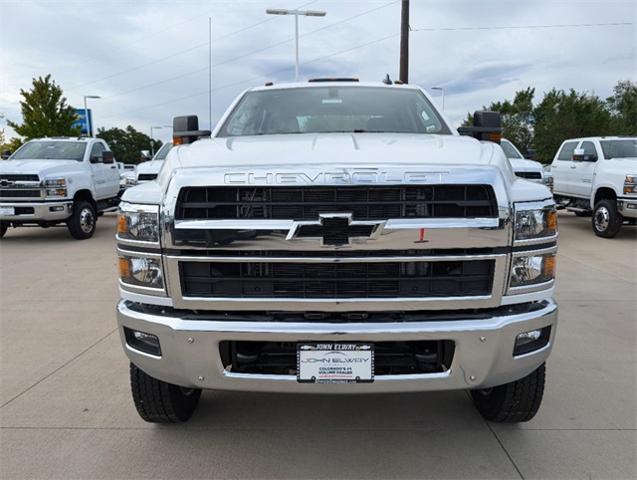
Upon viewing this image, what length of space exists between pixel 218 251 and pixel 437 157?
1.10 m

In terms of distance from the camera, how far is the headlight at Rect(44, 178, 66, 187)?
9.95 metres

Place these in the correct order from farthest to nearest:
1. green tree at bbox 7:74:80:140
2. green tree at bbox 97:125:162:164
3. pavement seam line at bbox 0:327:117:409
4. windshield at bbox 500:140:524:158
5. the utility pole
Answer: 1. green tree at bbox 97:125:162:164
2. green tree at bbox 7:74:80:140
3. the utility pole
4. windshield at bbox 500:140:524:158
5. pavement seam line at bbox 0:327:117:409

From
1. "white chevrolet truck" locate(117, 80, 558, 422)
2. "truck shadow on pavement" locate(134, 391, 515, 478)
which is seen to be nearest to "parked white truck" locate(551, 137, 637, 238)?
"truck shadow on pavement" locate(134, 391, 515, 478)

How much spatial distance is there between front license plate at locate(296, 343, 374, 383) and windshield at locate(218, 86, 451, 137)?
182 cm

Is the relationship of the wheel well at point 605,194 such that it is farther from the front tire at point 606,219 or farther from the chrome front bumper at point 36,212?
the chrome front bumper at point 36,212

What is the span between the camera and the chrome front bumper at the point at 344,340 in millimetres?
2320

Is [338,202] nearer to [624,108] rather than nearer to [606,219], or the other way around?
[606,219]

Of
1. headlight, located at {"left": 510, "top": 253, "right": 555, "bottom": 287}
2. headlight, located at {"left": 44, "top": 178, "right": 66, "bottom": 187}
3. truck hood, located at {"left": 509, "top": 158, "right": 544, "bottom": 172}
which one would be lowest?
headlight, located at {"left": 510, "top": 253, "right": 555, "bottom": 287}

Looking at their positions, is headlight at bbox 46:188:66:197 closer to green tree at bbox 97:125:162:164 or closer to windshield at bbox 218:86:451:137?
windshield at bbox 218:86:451:137

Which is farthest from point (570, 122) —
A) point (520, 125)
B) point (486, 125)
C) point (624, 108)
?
point (486, 125)

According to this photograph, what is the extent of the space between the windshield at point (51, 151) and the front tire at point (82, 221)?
3.51ft

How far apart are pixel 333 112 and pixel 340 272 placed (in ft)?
6.29

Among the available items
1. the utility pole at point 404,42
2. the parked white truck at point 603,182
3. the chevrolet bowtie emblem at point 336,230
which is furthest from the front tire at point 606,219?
the chevrolet bowtie emblem at point 336,230

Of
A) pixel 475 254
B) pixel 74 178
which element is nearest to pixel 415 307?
pixel 475 254
